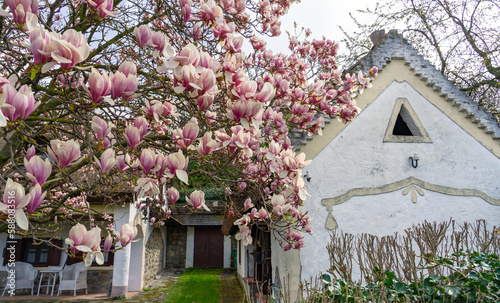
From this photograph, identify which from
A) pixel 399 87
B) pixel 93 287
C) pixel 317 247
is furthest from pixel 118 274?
pixel 399 87

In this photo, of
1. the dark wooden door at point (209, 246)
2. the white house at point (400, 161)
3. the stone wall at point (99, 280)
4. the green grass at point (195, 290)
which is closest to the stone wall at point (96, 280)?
the stone wall at point (99, 280)

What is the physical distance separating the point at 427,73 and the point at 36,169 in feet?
26.1

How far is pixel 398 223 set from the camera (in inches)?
256

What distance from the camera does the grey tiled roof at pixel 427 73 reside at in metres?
7.12

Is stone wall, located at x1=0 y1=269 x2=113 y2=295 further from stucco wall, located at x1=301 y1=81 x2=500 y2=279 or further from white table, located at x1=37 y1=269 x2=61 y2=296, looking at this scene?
stucco wall, located at x1=301 y1=81 x2=500 y2=279

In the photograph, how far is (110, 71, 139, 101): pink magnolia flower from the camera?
1.48 meters

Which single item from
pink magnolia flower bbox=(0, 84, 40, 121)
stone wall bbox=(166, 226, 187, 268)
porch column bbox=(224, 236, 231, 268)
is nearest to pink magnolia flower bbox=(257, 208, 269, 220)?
pink magnolia flower bbox=(0, 84, 40, 121)

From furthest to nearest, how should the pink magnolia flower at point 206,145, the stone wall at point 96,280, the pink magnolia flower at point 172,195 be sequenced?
the stone wall at point 96,280, the pink magnolia flower at point 172,195, the pink magnolia flower at point 206,145

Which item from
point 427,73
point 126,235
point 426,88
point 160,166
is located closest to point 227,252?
point 426,88

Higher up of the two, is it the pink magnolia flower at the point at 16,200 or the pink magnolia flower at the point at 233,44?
the pink magnolia flower at the point at 233,44

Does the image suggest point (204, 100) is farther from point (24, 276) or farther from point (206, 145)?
point (24, 276)

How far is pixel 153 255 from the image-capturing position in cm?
1395

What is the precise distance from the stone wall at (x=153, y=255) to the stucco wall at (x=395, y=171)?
337 inches

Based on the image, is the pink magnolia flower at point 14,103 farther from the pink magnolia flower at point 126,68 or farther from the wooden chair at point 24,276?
the wooden chair at point 24,276
